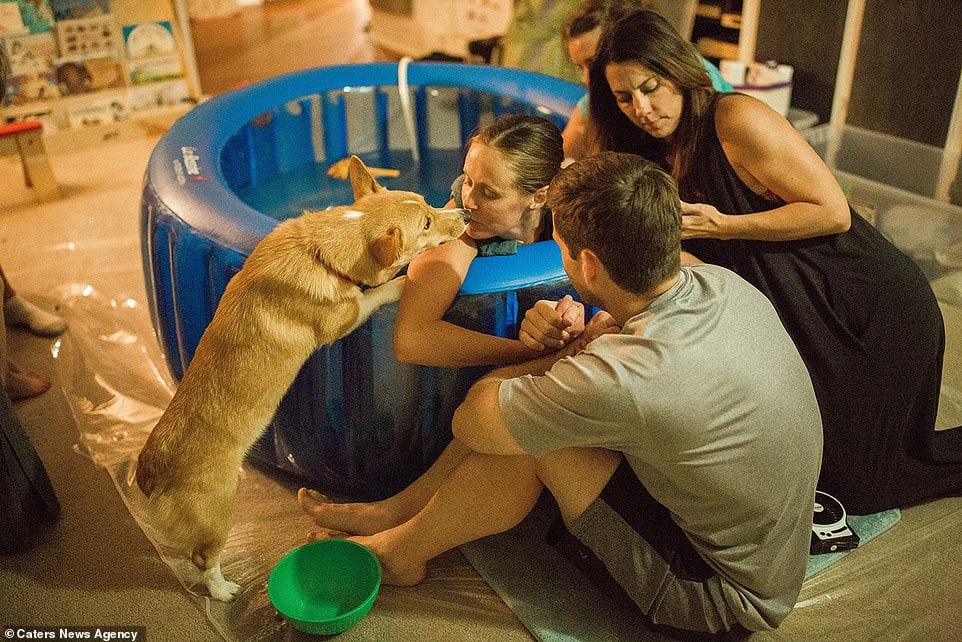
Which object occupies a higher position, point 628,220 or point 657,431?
point 628,220

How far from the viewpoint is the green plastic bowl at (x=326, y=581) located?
6.15 feet

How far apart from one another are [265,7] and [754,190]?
6.82 m

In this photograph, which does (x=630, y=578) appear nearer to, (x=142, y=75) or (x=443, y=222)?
(x=443, y=222)

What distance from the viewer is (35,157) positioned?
4.02m

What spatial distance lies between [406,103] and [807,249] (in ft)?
7.49

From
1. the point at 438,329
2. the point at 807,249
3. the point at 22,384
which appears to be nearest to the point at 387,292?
the point at 438,329

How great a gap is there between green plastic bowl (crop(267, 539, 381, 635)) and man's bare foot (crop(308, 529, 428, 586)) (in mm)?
23

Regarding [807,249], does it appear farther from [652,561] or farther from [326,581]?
[326,581]

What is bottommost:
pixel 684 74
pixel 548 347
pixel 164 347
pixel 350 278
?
pixel 164 347

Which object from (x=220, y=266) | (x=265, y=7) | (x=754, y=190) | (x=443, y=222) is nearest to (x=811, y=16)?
(x=754, y=190)

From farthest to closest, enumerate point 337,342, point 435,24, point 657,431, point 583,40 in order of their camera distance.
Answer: point 435,24
point 583,40
point 337,342
point 657,431

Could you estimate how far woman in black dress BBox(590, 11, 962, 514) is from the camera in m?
1.98

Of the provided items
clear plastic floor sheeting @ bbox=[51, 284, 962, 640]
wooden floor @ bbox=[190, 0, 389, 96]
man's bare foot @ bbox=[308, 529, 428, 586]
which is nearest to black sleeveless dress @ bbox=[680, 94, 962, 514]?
clear plastic floor sheeting @ bbox=[51, 284, 962, 640]

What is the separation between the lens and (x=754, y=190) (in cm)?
206
